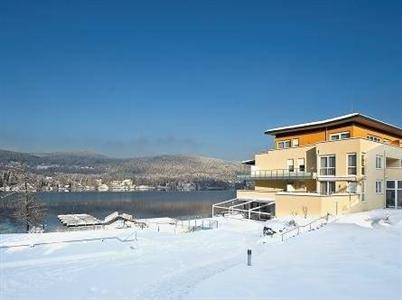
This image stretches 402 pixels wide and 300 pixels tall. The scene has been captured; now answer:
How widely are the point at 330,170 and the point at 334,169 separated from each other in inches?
19.9

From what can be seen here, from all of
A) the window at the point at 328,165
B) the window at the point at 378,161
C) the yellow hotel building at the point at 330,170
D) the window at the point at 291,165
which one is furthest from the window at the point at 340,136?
the window at the point at 291,165

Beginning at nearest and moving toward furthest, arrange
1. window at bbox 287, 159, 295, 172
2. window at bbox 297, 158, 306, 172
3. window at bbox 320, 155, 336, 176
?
window at bbox 320, 155, 336, 176 < window at bbox 297, 158, 306, 172 < window at bbox 287, 159, 295, 172

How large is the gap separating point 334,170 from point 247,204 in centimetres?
1170

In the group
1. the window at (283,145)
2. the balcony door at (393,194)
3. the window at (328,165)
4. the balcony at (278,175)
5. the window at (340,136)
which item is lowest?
the balcony door at (393,194)

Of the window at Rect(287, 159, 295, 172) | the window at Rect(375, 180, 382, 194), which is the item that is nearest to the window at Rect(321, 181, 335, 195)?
the window at Rect(375, 180, 382, 194)

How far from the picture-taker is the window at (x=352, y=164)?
118ft

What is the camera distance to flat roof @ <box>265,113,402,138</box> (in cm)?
3979

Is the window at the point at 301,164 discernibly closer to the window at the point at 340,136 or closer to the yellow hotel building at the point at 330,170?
the yellow hotel building at the point at 330,170

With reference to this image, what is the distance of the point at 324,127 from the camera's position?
43156 millimetres

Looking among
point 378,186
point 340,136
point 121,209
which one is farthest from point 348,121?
point 121,209

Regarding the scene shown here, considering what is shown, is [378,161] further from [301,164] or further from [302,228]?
[302,228]

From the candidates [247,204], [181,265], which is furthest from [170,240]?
[247,204]

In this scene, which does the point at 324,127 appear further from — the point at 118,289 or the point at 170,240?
the point at 118,289

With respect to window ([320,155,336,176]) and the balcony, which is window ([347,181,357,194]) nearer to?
window ([320,155,336,176])
